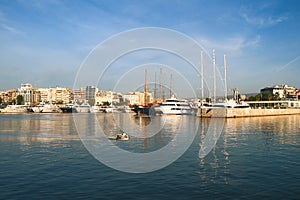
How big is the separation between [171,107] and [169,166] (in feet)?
223

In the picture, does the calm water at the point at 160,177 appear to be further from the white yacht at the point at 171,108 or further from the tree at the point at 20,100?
the tree at the point at 20,100

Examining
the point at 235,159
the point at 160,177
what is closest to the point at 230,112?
the point at 235,159

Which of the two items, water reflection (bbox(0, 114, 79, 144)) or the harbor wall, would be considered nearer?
water reflection (bbox(0, 114, 79, 144))

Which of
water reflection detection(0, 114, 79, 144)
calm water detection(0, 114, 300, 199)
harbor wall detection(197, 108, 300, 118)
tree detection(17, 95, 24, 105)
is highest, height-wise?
tree detection(17, 95, 24, 105)

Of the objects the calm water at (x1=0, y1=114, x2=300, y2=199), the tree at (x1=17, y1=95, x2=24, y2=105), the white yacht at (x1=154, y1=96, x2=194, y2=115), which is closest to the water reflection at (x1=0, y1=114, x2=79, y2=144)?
the calm water at (x1=0, y1=114, x2=300, y2=199)

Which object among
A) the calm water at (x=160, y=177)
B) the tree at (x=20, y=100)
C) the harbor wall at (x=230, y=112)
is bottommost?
the calm water at (x=160, y=177)

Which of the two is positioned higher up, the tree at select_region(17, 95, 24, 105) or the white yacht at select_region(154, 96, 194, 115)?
the tree at select_region(17, 95, 24, 105)

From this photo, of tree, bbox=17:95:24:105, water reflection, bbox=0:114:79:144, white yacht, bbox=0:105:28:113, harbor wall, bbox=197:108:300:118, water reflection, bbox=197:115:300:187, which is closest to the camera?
water reflection, bbox=197:115:300:187

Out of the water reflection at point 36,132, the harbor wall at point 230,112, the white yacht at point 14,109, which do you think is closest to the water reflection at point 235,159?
the water reflection at point 36,132

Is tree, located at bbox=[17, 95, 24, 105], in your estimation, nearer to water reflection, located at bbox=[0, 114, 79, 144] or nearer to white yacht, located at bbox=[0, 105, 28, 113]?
white yacht, located at bbox=[0, 105, 28, 113]

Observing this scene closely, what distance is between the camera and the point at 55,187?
1330cm

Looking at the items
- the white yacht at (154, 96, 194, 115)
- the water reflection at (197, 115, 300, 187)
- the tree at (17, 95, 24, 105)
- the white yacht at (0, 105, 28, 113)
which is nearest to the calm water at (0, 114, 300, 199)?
the water reflection at (197, 115, 300, 187)

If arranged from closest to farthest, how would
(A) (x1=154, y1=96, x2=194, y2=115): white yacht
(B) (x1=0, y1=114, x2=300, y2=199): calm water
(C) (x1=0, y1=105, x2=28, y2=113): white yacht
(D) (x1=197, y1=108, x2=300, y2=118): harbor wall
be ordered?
(B) (x1=0, y1=114, x2=300, y2=199): calm water, (D) (x1=197, y1=108, x2=300, y2=118): harbor wall, (A) (x1=154, y1=96, x2=194, y2=115): white yacht, (C) (x1=0, y1=105, x2=28, y2=113): white yacht

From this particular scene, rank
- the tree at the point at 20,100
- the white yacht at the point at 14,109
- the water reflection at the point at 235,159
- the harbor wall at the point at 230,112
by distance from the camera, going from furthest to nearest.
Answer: the tree at the point at 20,100
the white yacht at the point at 14,109
the harbor wall at the point at 230,112
the water reflection at the point at 235,159
